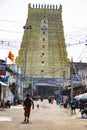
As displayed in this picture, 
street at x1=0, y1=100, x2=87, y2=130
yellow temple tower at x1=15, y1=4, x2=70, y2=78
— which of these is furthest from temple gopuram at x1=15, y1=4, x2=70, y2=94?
street at x1=0, y1=100, x2=87, y2=130

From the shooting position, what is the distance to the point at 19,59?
8900 cm

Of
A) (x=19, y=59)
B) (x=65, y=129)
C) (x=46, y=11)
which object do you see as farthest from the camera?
(x=46, y=11)

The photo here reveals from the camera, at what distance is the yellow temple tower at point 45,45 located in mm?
90812

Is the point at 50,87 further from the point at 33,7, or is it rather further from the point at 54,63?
the point at 33,7

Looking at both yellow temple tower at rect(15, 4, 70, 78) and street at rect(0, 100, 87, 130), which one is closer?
street at rect(0, 100, 87, 130)

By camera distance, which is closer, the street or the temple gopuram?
the street

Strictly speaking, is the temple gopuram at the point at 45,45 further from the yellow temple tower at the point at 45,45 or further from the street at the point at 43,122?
the street at the point at 43,122

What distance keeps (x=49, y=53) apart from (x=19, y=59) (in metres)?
8.37

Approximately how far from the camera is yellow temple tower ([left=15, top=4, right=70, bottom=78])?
90812mm

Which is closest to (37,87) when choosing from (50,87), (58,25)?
(50,87)

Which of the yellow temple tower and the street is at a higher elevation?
the yellow temple tower

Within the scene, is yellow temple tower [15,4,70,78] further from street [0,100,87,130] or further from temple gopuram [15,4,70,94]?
street [0,100,87,130]

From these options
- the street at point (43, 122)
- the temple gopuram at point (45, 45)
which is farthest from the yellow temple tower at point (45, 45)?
the street at point (43, 122)

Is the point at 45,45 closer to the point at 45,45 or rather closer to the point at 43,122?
the point at 45,45
